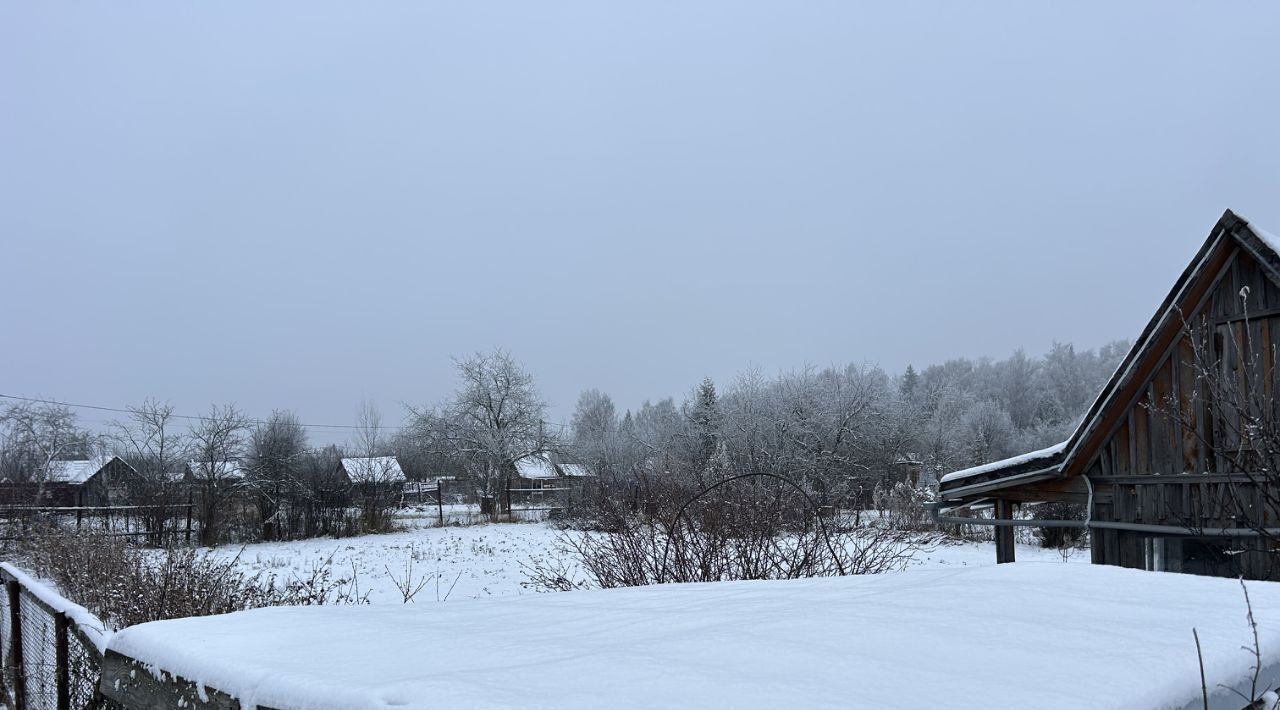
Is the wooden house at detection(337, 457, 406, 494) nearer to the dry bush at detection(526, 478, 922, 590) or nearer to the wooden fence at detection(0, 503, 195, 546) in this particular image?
the wooden fence at detection(0, 503, 195, 546)

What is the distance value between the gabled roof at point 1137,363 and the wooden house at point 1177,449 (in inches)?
0.5

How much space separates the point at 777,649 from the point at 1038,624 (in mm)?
664

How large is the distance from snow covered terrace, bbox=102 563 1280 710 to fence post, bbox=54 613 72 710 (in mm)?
3075

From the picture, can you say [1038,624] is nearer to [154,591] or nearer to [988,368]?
[154,591]

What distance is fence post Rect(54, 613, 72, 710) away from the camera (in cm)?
489

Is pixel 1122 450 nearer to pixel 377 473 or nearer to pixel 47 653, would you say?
pixel 47 653

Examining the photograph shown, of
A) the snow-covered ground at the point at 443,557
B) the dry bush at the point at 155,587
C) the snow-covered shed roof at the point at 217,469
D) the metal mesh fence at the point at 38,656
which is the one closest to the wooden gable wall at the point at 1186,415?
the snow-covered ground at the point at 443,557

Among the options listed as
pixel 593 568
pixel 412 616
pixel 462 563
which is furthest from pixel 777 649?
pixel 462 563

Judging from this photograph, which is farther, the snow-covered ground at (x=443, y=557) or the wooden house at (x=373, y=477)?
the wooden house at (x=373, y=477)

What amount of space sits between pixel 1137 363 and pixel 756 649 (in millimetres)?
8918

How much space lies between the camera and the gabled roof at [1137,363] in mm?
8312

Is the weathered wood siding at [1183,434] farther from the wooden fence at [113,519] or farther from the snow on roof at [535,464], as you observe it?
the snow on roof at [535,464]

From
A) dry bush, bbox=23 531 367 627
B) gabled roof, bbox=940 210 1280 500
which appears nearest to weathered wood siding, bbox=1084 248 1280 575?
gabled roof, bbox=940 210 1280 500

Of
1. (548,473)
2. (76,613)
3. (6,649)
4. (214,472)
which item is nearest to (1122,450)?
(76,613)
